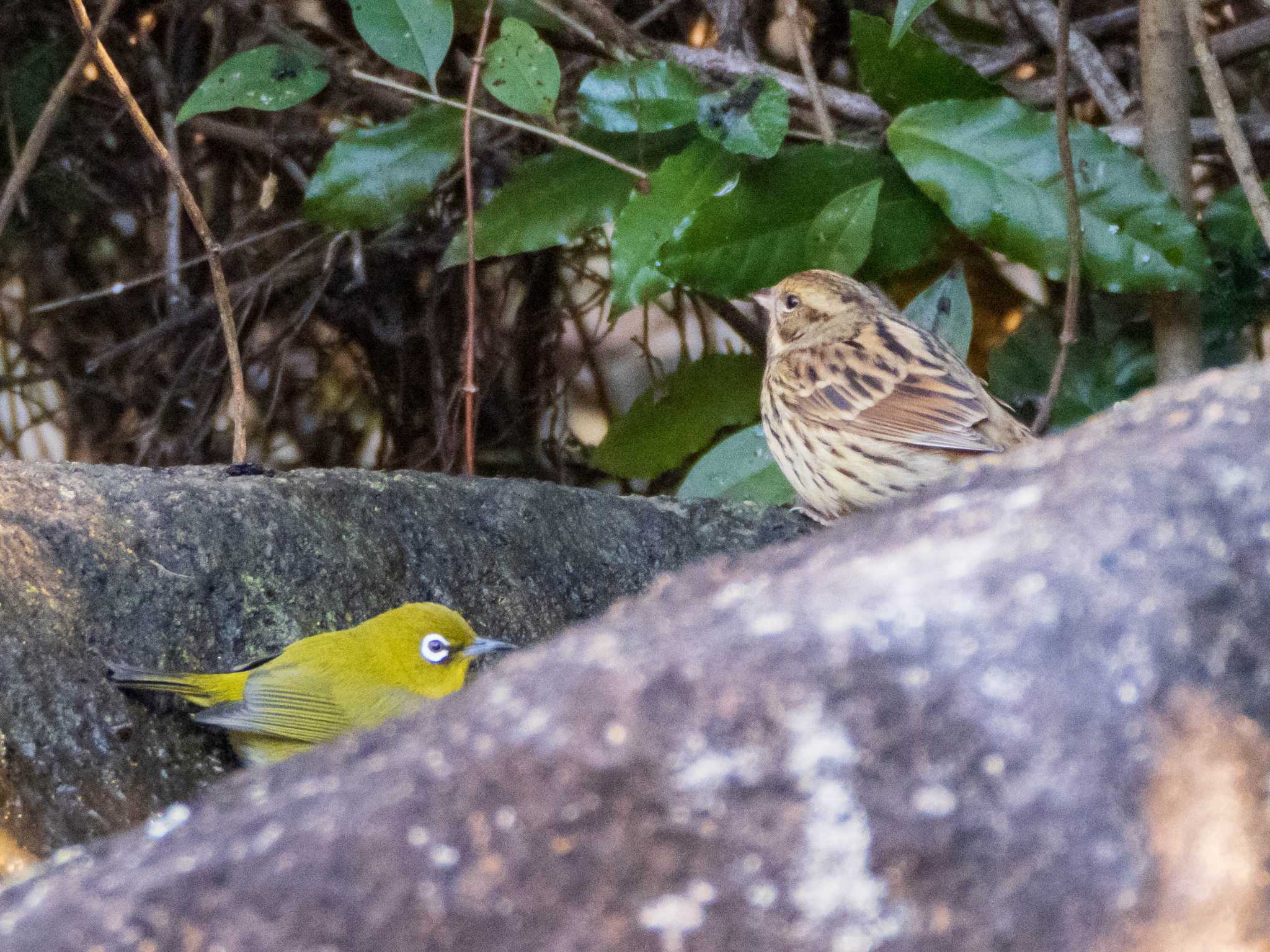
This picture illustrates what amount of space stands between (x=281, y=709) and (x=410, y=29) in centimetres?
155

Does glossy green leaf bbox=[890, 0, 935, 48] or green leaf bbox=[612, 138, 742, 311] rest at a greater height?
glossy green leaf bbox=[890, 0, 935, 48]

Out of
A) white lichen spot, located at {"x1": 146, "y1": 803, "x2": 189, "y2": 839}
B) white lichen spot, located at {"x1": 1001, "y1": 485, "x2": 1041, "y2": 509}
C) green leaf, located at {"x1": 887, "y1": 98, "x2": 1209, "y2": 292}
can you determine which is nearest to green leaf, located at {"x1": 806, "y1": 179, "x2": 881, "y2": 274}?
green leaf, located at {"x1": 887, "y1": 98, "x2": 1209, "y2": 292}

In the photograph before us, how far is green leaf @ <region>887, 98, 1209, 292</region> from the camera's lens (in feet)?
9.35

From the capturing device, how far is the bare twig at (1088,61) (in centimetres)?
333

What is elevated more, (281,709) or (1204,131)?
(1204,131)

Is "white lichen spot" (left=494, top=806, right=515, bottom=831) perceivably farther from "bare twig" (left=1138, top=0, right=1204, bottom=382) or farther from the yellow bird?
"bare twig" (left=1138, top=0, right=1204, bottom=382)

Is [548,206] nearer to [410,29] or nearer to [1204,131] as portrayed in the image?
[410,29]

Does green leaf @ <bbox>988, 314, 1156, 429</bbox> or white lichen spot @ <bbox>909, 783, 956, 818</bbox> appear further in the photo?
green leaf @ <bbox>988, 314, 1156, 429</bbox>

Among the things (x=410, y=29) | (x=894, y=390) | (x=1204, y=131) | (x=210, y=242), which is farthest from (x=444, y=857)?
(x=1204, y=131)

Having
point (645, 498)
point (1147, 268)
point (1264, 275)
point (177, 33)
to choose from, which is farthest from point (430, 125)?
point (1264, 275)

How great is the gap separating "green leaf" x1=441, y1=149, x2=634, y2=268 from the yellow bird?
116 centimetres

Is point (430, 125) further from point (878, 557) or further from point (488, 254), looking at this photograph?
point (878, 557)

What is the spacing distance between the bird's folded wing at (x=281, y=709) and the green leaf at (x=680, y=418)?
1.47m

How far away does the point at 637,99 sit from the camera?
297 cm
